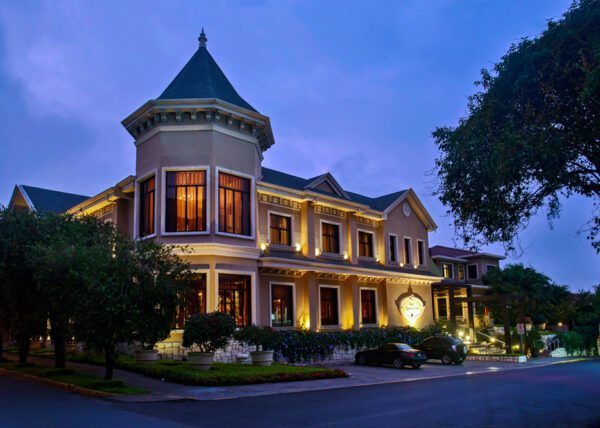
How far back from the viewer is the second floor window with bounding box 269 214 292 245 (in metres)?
27.4

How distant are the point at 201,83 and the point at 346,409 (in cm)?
1779

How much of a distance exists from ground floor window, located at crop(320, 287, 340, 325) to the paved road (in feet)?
39.1

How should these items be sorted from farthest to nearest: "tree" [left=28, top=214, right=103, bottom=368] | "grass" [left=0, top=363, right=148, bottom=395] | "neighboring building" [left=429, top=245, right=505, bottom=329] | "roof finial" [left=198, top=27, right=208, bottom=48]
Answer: "neighboring building" [left=429, top=245, right=505, bottom=329] < "roof finial" [left=198, top=27, right=208, bottom=48] < "tree" [left=28, top=214, right=103, bottom=368] < "grass" [left=0, top=363, right=148, bottom=395]

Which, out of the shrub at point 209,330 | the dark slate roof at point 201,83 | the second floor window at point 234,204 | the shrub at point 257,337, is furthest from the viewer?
the dark slate roof at point 201,83

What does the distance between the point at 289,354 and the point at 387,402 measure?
10031mm

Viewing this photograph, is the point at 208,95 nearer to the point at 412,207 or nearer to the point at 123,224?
the point at 123,224

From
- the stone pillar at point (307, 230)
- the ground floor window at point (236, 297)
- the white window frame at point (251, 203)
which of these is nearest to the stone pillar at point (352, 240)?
the stone pillar at point (307, 230)

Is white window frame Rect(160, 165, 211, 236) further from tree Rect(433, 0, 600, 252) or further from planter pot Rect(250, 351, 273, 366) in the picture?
tree Rect(433, 0, 600, 252)

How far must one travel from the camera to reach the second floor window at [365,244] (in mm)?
32981

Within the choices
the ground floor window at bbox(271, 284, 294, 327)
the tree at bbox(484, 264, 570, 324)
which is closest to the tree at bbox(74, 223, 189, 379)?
the ground floor window at bbox(271, 284, 294, 327)

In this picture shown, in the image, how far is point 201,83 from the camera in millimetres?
25594

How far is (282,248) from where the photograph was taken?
90.0 feet

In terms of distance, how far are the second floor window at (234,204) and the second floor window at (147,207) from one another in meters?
3.22

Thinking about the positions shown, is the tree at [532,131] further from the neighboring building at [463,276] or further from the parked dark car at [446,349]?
the neighboring building at [463,276]
